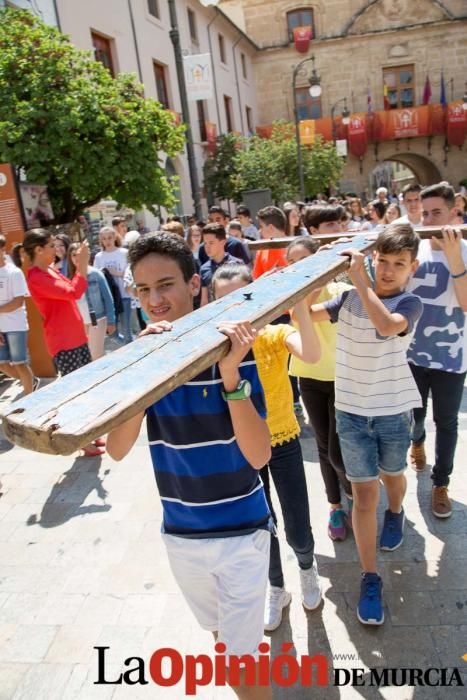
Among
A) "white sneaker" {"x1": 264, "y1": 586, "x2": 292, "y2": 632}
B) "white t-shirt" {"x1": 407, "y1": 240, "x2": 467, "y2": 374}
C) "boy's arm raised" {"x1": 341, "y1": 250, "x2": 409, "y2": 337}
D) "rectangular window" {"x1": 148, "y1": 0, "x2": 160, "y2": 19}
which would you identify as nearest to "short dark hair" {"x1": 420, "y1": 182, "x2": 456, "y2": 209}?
"white t-shirt" {"x1": 407, "y1": 240, "x2": 467, "y2": 374}

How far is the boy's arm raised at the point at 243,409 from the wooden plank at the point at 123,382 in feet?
0.12

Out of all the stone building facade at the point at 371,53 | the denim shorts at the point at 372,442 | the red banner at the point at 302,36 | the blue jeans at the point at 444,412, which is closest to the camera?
the denim shorts at the point at 372,442

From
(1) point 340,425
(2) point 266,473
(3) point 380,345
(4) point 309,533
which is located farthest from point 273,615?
(3) point 380,345

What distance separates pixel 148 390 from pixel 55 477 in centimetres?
349

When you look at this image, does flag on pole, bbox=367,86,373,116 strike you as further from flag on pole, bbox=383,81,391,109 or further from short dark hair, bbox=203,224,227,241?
short dark hair, bbox=203,224,227,241

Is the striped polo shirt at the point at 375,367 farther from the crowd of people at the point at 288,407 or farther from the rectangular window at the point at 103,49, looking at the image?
the rectangular window at the point at 103,49

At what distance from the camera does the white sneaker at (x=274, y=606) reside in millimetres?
2467

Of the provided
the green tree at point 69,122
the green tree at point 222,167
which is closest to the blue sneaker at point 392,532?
the green tree at point 69,122

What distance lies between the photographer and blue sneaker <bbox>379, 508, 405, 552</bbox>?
2875mm

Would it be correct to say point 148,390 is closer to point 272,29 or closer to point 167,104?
point 167,104

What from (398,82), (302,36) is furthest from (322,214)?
(398,82)

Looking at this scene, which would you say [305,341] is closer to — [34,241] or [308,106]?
[34,241]

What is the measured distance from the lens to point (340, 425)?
8.45 feet

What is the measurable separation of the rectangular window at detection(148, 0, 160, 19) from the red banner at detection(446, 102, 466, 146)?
15952 millimetres
